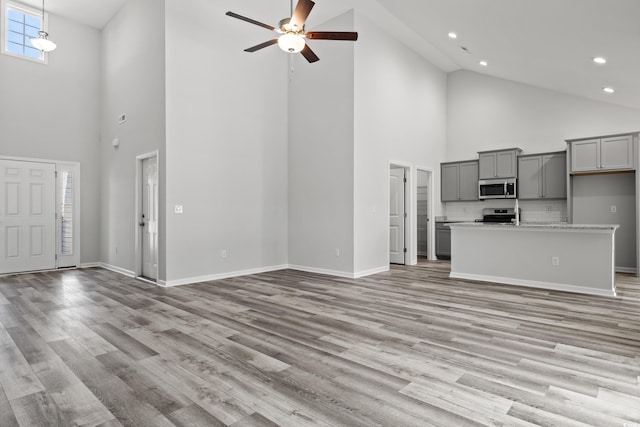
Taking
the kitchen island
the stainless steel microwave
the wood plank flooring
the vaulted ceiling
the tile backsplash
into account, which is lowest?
the wood plank flooring

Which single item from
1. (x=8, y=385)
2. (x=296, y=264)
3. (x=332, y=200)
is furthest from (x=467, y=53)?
(x=8, y=385)

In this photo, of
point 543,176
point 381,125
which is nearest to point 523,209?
point 543,176

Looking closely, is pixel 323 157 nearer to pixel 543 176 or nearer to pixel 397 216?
pixel 397 216

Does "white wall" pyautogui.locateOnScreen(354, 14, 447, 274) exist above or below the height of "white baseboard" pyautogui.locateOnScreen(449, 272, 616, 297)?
above

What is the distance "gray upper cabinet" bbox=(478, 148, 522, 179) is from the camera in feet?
25.5

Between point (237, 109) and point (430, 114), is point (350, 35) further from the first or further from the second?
point (430, 114)

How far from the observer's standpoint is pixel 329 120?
655cm

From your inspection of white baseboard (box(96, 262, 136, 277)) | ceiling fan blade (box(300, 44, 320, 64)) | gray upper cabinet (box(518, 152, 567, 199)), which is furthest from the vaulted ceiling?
white baseboard (box(96, 262, 136, 277))

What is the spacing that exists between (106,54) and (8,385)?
7.30 m

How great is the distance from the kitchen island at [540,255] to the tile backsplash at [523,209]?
2.66m

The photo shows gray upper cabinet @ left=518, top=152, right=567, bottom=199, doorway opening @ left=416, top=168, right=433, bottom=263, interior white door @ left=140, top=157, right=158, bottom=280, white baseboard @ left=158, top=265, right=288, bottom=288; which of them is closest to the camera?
white baseboard @ left=158, top=265, right=288, bottom=288

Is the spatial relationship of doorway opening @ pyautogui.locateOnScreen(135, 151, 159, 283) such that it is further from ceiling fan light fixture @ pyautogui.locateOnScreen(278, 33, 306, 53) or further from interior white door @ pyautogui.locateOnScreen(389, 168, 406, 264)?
interior white door @ pyautogui.locateOnScreen(389, 168, 406, 264)

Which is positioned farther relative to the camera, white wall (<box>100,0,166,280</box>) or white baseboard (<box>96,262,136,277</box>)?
white baseboard (<box>96,262,136,277</box>)

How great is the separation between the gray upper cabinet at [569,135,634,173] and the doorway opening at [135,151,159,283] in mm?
7600
